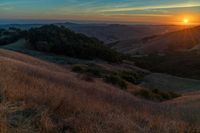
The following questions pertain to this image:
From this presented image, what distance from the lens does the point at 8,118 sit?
5.02 m

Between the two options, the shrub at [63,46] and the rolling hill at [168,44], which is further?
the rolling hill at [168,44]

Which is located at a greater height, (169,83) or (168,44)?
(169,83)

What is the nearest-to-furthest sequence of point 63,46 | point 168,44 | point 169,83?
point 169,83
point 63,46
point 168,44

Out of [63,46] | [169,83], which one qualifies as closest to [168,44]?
[63,46]

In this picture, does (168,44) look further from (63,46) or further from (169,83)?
(169,83)

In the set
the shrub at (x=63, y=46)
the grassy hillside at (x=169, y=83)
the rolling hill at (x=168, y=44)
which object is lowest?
the rolling hill at (x=168, y=44)

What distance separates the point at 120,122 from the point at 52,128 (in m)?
1.33

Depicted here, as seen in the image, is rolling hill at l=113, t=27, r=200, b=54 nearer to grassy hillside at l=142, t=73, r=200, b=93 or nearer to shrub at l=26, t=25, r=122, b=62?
shrub at l=26, t=25, r=122, b=62

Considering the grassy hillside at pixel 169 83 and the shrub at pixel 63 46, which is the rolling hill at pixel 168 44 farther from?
the grassy hillside at pixel 169 83

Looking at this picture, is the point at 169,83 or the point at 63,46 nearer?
the point at 169,83

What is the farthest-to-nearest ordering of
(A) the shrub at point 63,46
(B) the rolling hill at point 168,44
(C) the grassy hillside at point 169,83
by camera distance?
(B) the rolling hill at point 168,44 → (A) the shrub at point 63,46 → (C) the grassy hillside at point 169,83

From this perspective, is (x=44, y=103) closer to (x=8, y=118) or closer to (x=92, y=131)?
(x=8, y=118)

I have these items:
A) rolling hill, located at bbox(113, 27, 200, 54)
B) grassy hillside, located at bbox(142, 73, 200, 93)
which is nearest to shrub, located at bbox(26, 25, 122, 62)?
grassy hillside, located at bbox(142, 73, 200, 93)

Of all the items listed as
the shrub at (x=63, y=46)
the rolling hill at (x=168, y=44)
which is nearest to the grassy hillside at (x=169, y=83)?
the shrub at (x=63, y=46)
